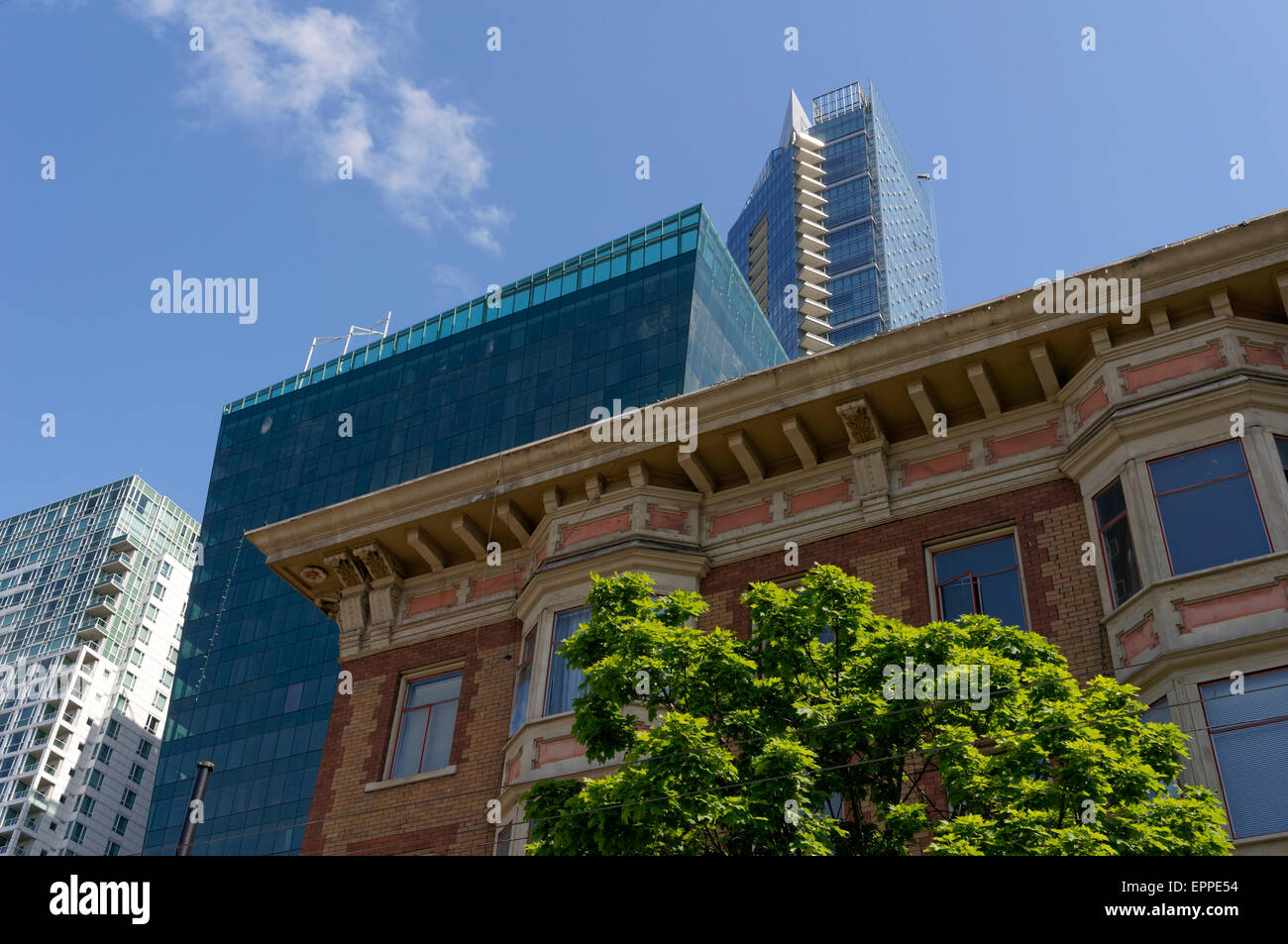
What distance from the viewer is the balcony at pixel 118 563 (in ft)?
432

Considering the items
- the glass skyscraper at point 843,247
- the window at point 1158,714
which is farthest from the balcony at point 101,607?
the window at point 1158,714

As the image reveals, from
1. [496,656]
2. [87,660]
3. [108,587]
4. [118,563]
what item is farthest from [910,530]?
[118,563]

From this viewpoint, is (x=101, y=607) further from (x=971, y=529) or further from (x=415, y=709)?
(x=971, y=529)

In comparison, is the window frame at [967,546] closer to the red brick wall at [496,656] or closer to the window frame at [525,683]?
the red brick wall at [496,656]

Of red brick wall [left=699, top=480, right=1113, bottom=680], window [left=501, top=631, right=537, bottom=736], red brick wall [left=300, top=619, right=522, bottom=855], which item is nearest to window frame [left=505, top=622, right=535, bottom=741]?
window [left=501, top=631, right=537, bottom=736]

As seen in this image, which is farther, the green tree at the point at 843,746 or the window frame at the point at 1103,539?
the window frame at the point at 1103,539

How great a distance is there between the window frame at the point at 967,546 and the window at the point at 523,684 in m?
6.11

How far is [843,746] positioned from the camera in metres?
12.7

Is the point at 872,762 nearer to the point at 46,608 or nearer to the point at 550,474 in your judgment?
the point at 550,474

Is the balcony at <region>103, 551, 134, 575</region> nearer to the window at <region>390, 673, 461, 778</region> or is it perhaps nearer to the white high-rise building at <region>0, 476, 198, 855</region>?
the white high-rise building at <region>0, 476, 198, 855</region>

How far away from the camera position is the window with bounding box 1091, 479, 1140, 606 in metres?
16.0

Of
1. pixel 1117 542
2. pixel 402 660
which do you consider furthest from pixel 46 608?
pixel 1117 542

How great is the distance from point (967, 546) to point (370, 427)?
7121 cm
